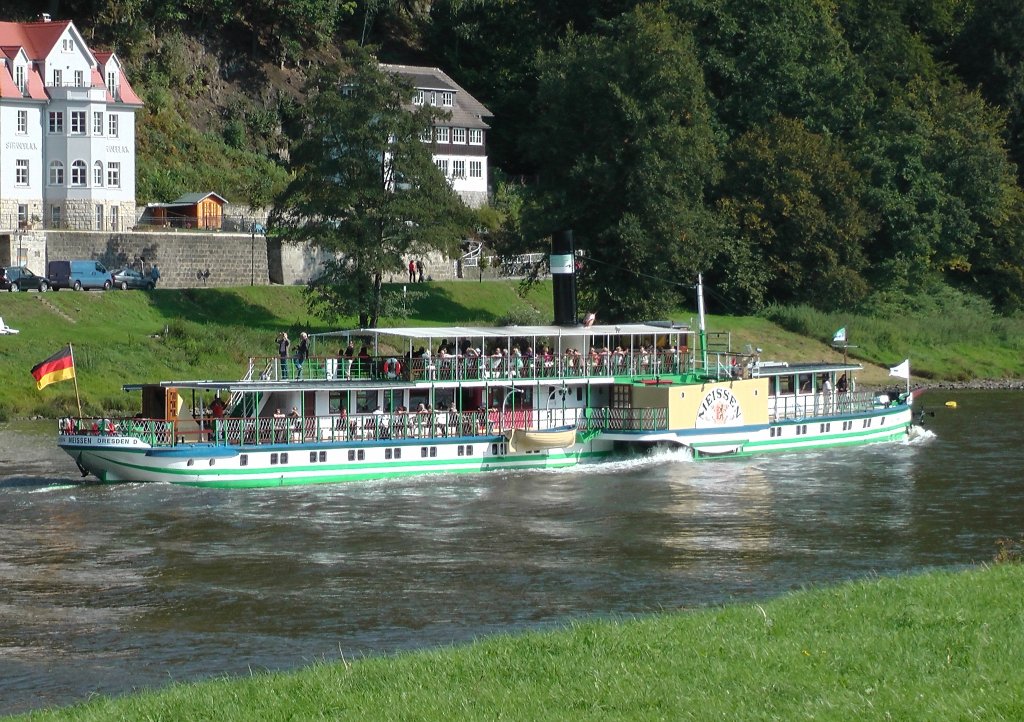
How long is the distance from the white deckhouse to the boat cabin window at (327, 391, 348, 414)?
199 feet

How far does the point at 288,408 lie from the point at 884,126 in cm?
6431

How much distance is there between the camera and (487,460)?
4897 centimetres

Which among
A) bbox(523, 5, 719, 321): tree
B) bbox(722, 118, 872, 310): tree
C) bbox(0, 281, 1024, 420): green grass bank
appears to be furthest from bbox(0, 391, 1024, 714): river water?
bbox(722, 118, 872, 310): tree

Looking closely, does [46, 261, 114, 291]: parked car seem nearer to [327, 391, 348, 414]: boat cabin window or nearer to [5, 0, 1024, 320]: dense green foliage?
[5, 0, 1024, 320]: dense green foliage

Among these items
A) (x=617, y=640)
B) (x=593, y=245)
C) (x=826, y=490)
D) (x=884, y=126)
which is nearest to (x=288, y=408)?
(x=826, y=490)

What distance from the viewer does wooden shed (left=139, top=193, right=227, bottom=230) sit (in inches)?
3519

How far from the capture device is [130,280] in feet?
254

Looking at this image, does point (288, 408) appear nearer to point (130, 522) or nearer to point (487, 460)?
point (487, 460)

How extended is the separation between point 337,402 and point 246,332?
2693 cm

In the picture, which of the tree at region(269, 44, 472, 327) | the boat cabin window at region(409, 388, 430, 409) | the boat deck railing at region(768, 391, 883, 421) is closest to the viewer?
the boat cabin window at region(409, 388, 430, 409)

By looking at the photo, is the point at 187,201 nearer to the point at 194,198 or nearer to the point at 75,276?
the point at 194,198

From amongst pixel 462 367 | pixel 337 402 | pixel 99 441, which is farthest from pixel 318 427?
pixel 99 441

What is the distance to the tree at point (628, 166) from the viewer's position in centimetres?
7750

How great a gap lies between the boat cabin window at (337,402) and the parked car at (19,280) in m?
30.0
